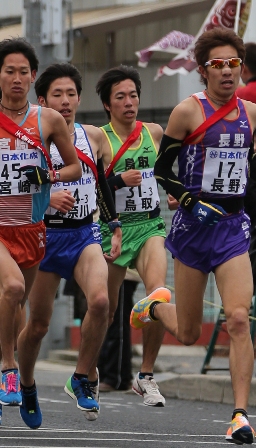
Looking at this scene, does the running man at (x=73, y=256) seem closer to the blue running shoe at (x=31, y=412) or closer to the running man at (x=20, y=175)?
the blue running shoe at (x=31, y=412)

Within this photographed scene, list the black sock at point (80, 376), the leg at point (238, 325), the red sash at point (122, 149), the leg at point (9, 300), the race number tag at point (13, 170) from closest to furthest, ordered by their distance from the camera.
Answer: the leg at point (238, 325), the leg at point (9, 300), the race number tag at point (13, 170), the black sock at point (80, 376), the red sash at point (122, 149)

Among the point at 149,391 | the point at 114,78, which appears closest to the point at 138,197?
the point at 114,78

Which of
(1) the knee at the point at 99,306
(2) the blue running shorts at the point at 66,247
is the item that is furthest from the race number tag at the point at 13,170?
(1) the knee at the point at 99,306

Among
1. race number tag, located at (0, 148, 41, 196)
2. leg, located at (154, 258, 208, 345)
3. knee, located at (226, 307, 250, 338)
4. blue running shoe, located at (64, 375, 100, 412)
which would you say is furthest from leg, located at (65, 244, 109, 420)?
knee, located at (226, 307, 250, 338)

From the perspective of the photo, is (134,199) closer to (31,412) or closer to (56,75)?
(56,75)

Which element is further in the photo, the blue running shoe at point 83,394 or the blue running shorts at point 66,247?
the blue running shorts at point 66,247

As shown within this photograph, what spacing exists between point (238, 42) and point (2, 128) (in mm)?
1664

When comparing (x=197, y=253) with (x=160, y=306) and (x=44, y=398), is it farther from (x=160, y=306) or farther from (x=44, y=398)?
(x=44, y=398)

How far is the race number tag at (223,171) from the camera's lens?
901cm

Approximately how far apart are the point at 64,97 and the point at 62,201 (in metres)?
1.14

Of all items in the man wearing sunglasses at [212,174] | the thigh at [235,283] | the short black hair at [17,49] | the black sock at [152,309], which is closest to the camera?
the thigh at [235,283]

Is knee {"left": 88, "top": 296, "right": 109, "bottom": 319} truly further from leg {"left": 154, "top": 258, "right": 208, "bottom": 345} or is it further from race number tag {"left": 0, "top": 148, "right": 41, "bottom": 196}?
race number tag {"left": 0, "top": 148, "right": 41, "bottom": 196}

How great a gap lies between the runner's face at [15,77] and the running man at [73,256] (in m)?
0.46

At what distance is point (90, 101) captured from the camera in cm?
2088
